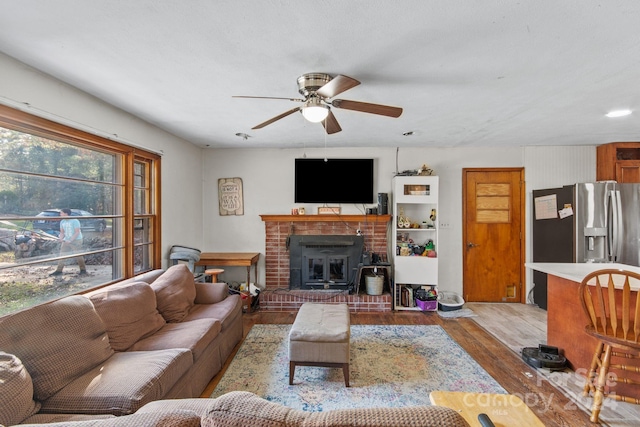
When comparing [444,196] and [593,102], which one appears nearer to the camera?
[593,102]

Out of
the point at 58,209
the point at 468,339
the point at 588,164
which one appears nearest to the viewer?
the point at 58,209

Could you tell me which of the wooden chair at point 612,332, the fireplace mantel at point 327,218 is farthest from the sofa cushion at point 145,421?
the fireplace mantel at point 327,218

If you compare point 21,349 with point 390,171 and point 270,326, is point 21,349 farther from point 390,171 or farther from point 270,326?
point 390,171

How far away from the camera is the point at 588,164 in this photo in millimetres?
4207

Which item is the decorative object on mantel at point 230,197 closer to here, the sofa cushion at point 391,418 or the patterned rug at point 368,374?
the patterned rug at point 368,374

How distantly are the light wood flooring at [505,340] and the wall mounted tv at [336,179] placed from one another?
1714 mm

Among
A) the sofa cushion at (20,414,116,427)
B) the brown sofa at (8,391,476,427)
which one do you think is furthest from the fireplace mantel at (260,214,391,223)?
the brown sofa at (8,391,476,427)

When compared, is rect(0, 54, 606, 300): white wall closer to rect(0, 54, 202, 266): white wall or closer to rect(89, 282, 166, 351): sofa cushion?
rect(0, 54, 202, 266): white wall

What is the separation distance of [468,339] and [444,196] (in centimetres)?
212

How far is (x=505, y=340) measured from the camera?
3057 mm

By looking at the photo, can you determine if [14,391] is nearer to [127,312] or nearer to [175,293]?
[127,312]

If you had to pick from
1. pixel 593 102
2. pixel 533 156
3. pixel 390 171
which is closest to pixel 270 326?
pixel 390 171

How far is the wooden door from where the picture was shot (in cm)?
430

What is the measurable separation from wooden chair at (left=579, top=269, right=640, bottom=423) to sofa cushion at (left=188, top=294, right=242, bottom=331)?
2824 millimetres
